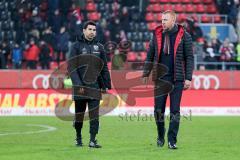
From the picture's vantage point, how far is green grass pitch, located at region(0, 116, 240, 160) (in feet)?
38.7

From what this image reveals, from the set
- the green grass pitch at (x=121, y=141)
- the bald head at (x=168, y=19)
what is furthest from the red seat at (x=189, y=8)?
the bald head at (x=168, y=19)

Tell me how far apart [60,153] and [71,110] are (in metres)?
11.3

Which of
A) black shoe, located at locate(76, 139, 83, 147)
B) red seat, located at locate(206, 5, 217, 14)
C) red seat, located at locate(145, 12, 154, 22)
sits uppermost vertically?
red seat, located at locate(206, 5, 217, 14)

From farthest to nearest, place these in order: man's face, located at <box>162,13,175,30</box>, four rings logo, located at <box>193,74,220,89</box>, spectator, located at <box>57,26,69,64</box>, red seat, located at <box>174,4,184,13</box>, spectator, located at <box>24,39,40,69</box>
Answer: red seat, located at <box>174,4,184,13</box>, spectator, located at <box>57,26,69,64</box>, spectator, located at <box>24,39,40,69</box>, four rings logo, located at <box>193,74,220,89</box>, man's face, located at <box>162,13,175,30</box>

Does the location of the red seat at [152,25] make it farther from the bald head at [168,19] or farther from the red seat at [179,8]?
the bald head at [168,19]

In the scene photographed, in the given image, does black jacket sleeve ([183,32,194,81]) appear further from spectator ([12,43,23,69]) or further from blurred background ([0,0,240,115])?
spectator ([12,43,23,69])

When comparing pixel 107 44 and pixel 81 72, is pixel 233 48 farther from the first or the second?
pixel 81 72

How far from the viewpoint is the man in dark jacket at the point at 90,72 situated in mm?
12977

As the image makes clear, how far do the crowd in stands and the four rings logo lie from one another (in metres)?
2.74

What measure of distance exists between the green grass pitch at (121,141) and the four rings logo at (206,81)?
6073 millimetres

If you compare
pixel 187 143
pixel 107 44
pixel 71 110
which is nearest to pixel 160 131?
pixel 187 143

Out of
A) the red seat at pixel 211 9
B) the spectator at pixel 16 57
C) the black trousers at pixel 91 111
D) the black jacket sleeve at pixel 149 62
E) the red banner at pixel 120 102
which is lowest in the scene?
the red banner at pixel 120 102

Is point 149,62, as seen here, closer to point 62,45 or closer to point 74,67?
point 74,67

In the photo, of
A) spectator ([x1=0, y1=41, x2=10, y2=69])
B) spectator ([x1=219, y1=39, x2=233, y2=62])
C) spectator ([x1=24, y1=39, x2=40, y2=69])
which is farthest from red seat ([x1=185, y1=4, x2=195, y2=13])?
spectator ([x1=0, y1=41, x2=10, y2=69])
